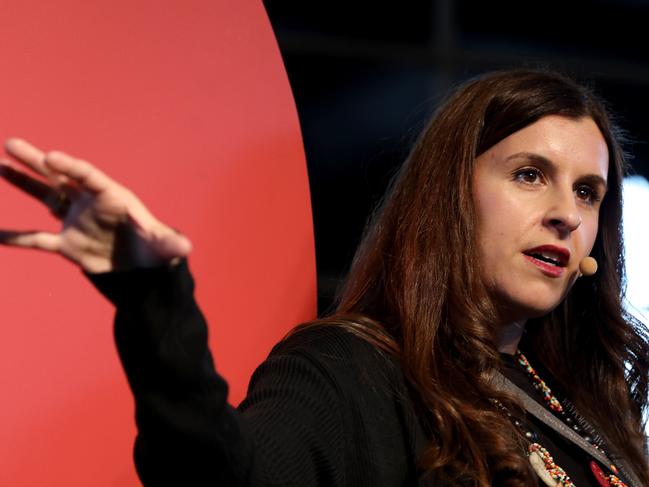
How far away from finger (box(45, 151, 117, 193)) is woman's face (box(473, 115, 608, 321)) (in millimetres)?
700

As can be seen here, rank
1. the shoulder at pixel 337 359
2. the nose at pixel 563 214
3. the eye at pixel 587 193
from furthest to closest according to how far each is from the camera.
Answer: the eye at pixel 587 193 < the nose at pixel 563 214 < the shoulder at pixel 337 359

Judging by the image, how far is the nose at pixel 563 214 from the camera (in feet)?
4.30

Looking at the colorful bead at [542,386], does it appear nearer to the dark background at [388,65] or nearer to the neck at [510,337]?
the neck at [510,337]

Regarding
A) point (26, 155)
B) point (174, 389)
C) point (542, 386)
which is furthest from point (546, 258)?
point (26, 155)

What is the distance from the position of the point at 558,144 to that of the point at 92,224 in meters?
0.79

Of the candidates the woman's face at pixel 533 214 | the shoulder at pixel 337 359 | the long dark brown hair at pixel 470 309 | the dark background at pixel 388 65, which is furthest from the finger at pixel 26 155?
the dark background at pixel 388 65

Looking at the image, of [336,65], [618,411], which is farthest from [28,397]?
[336,65]

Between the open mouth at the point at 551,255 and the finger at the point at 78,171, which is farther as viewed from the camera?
the open mouth at the point at 551,255

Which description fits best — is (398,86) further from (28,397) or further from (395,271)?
(28,397)

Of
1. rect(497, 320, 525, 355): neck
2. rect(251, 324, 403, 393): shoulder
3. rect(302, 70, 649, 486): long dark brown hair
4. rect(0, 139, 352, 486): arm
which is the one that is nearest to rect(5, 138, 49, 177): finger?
rect(0, 139, 352, 486): arm

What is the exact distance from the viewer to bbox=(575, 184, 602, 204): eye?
1415 millimetres

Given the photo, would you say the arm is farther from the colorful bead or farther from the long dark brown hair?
the colorful bead

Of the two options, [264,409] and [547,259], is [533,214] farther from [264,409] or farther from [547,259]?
[264,409]

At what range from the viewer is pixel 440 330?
1250 mm
